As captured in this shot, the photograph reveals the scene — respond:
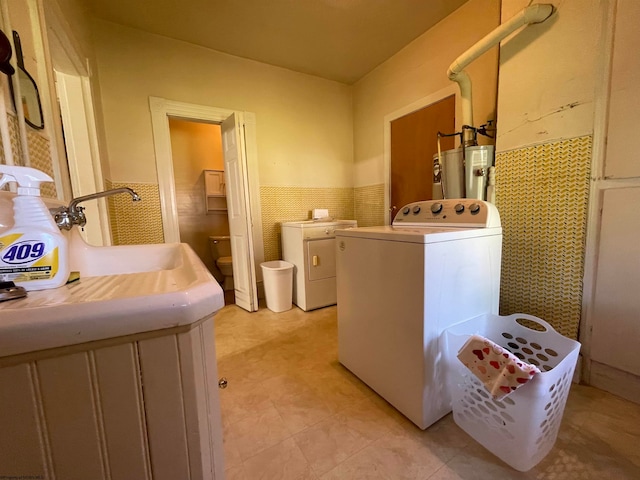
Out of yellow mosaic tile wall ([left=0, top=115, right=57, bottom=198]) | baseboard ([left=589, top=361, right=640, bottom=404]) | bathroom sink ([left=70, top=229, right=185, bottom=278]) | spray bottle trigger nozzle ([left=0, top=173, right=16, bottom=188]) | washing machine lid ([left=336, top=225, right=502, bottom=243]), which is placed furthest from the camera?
baseboard ([left=589, top=361, right=640, bottom=404])

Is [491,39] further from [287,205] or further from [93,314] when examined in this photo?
[93,314]

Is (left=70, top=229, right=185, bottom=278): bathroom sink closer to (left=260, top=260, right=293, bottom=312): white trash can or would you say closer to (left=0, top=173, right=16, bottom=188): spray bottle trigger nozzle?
(left=0, top=173, right=16, bottom=188): spray bottle trigger nozzle

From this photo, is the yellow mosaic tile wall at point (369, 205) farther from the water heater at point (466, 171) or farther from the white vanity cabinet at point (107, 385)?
the white vanity cabinet at point (107, 385)

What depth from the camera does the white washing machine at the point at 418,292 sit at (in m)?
1.09

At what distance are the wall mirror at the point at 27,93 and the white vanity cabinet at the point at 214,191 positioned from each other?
8.53 feet

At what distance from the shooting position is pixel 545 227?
1474 millimetres

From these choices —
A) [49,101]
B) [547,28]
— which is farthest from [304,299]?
[547,28]

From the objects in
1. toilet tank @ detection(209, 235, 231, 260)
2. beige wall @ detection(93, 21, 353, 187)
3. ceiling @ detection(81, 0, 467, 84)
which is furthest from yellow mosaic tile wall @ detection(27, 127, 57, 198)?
toilet tank @ detection(209, 235, 231, 260)

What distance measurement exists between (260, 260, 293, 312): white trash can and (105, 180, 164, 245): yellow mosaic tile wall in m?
1.04

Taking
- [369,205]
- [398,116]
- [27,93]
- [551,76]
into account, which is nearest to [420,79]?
[398,116]

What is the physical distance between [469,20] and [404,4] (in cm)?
51

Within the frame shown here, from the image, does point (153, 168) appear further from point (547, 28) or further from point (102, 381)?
point (547, 28)

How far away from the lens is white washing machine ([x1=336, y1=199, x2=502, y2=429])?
1.09 m

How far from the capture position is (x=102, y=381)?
1.31ft
